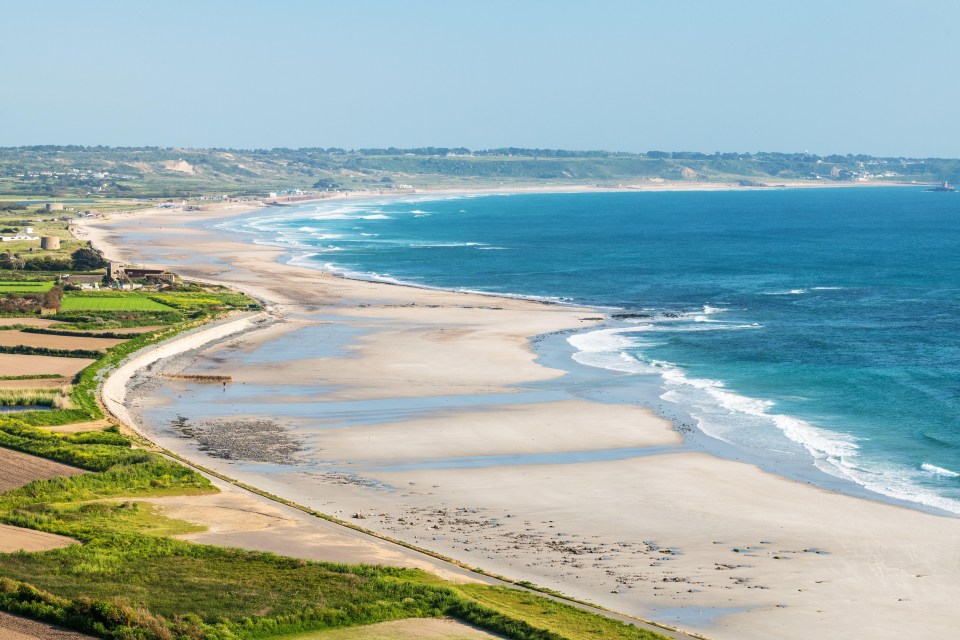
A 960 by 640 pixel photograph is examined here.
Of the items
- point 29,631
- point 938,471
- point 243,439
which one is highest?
point 938,471

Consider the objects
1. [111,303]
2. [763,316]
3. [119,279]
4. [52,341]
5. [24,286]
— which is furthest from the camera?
[119,279]

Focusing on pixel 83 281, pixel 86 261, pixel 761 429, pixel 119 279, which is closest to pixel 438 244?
pixel 86 261

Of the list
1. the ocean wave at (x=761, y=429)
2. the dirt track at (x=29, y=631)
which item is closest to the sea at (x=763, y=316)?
the ocean wave at (x=761, y=429)

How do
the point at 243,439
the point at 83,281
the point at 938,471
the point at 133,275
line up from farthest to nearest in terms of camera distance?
the point at 133,275, the point at 83,281, the point at 243,439, the point at 938,471

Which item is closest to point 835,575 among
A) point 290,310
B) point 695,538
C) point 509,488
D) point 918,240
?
point 695,538

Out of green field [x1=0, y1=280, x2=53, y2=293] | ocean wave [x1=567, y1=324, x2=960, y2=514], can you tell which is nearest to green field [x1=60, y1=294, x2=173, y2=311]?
green field [x1=0, y1=280, x2=53, y2=293]

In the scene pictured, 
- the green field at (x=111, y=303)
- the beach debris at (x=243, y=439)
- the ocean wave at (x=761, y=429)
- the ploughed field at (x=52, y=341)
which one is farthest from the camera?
the green field at (x=111, y=303)

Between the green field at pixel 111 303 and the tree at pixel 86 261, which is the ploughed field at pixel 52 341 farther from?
the tree at pixel 86 261

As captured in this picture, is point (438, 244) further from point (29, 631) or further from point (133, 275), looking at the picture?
point (29, 631)
